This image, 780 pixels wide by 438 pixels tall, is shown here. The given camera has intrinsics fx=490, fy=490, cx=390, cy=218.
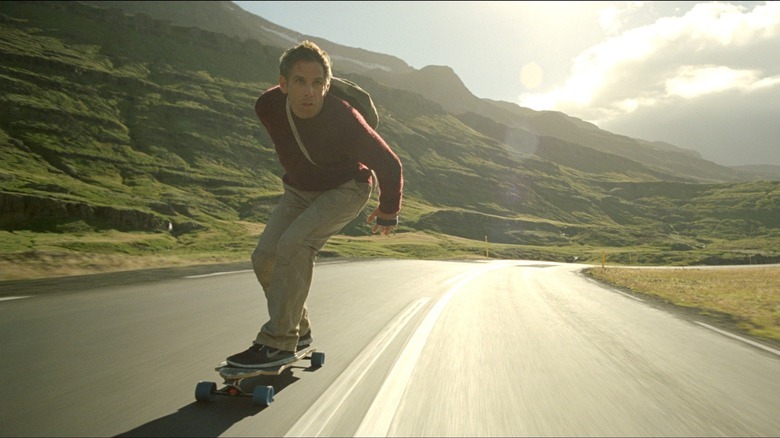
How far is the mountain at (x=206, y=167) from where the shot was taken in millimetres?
51062

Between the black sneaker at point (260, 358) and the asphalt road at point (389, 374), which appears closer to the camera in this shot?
the asphalt road at point (389, 374)

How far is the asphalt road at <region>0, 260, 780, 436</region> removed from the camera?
8.57ft

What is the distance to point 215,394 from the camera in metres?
2.91

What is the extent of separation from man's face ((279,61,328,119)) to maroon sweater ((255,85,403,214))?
94 mm

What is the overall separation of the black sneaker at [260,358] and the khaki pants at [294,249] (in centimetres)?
4

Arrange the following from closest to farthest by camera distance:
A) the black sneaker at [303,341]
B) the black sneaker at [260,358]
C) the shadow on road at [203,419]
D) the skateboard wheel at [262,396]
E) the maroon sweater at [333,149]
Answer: the shadow on road at [203,419] < the skateboard wheel at [262,396] < the black sneaker at [260,358] < the maroon sweater at [333,149] < the black sneaker at [303,341]

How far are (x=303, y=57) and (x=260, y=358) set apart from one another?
81.0 inches

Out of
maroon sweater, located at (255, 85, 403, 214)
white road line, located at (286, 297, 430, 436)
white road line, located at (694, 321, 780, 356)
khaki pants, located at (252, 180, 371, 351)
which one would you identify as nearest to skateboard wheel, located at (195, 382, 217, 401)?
khaki pants, located at (252, 180, 371, 351)

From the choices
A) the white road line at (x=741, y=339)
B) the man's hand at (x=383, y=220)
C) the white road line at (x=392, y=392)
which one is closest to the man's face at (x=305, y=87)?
the man's hand at (x=383, y=220)

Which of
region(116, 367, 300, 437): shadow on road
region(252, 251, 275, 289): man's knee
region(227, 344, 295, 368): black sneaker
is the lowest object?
region(116, 367, 300, 437): shadow on road

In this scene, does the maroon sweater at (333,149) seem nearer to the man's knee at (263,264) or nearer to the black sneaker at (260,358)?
the man's knee at (263,264)

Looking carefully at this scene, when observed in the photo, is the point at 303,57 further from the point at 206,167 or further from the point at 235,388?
the point at 206,167

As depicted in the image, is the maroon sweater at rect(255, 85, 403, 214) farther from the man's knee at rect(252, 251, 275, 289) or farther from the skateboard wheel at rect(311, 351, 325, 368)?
the skateboard wheel at rect(311, 351, 325, 368)

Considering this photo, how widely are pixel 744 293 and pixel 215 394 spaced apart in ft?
45.1
